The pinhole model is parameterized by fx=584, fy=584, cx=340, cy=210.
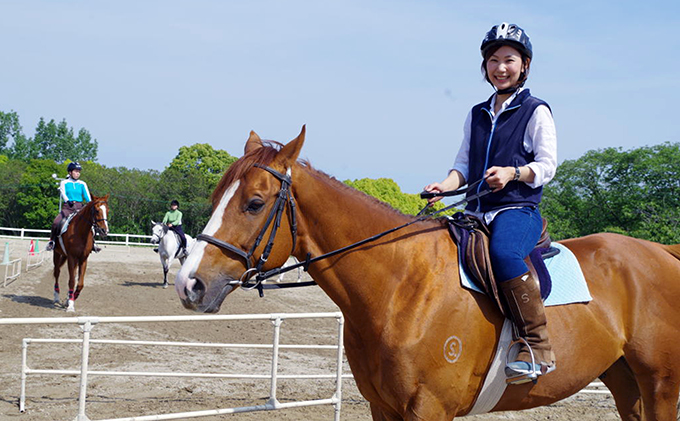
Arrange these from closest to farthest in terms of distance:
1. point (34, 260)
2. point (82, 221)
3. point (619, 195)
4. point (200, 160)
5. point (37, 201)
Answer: point (82, 221) < point (34, 260) < point (619, 195) < point (37, 201) < point (200, 160)

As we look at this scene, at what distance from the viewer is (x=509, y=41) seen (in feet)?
12.0


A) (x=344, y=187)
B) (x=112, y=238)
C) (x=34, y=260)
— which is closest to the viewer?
(x=344, y=187)

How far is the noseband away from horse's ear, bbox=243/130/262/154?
0.25 meters

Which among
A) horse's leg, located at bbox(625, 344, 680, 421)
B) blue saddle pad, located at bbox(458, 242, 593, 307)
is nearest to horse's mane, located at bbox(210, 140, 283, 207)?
blue saddle pad, located at bbox(458, 242, 593, 307)

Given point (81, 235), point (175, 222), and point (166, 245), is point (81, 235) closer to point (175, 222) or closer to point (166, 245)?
point (166, 245)

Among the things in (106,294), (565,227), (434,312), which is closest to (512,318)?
(434,312)

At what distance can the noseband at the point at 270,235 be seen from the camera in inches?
118

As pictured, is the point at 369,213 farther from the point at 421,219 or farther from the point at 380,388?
the point at 380,388

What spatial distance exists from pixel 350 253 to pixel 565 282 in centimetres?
143

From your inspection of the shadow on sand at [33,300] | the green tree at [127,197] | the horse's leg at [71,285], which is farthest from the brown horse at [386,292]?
the green tree at [127,197]

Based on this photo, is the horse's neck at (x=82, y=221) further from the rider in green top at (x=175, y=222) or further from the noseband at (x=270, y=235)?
the noseband at (x=270, y=235)

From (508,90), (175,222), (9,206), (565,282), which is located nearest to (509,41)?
(508,90)

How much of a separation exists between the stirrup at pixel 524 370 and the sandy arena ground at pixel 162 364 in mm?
4169

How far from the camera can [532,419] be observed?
755 cm
